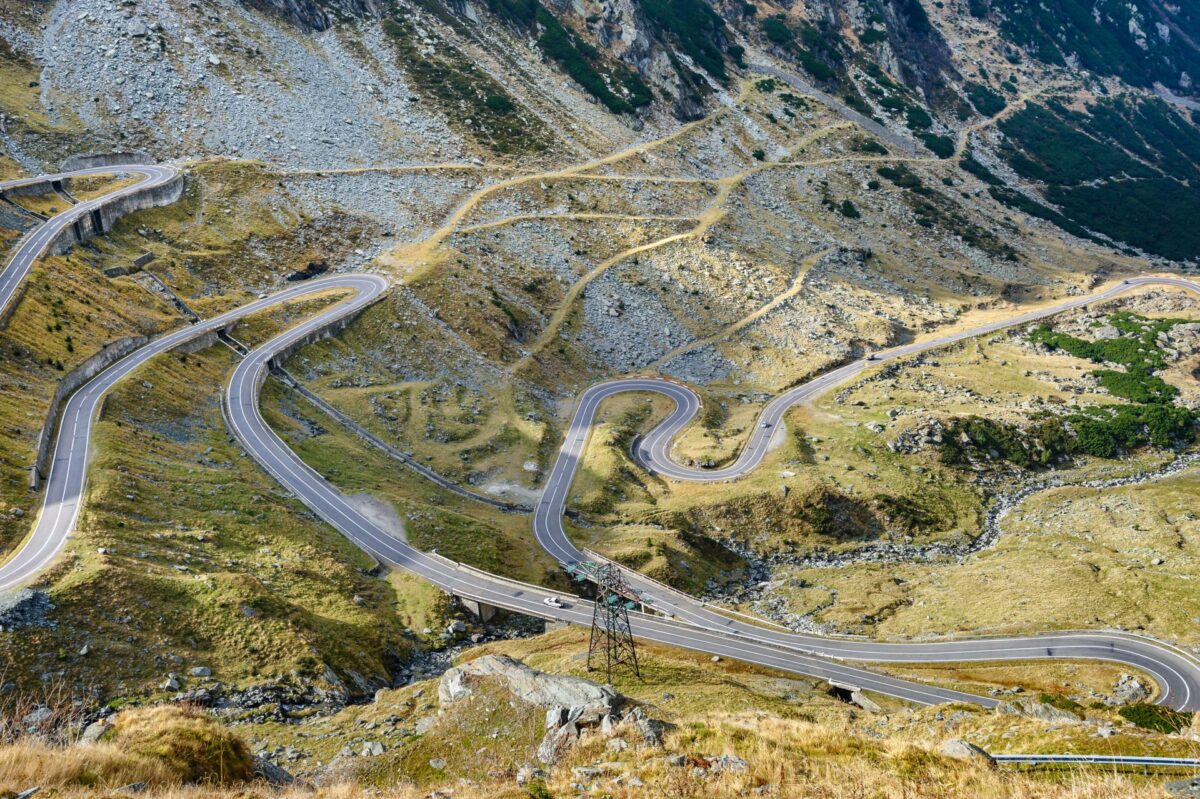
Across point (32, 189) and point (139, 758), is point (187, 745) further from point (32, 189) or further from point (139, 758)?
point (32, 189)

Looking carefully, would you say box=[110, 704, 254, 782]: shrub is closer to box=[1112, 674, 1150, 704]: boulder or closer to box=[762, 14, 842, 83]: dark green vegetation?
box=[1112, 674, 1150, 704]: boulder

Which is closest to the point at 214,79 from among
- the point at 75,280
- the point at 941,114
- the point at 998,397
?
the point at 75,280

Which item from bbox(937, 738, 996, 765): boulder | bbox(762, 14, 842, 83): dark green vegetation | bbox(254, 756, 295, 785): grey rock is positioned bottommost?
bbox(254, 756, 295, 785): grey rock

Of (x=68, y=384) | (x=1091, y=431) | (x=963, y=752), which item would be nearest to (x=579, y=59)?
(x=1091, y=431)

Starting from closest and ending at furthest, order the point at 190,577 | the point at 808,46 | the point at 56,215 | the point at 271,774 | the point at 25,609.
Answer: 1. the point at 271,774
2. the point at 25,609
3. the point at 190,577
4. the point at 56,215
5. the point at 808,46

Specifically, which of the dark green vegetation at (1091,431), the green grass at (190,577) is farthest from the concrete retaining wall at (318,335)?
the dark green vegetation at (1091,431)

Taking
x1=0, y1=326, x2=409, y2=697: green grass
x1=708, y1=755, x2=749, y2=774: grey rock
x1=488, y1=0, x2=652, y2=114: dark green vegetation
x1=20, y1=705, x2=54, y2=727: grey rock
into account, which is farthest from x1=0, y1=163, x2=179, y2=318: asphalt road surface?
x1=488, y1=0, x2=652, y2=114: dark green vegetation

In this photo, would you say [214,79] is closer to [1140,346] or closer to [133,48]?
[133,48]
